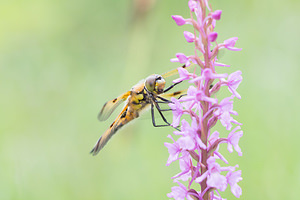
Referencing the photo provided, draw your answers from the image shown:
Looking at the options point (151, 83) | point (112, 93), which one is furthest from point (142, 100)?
point (112, 93)

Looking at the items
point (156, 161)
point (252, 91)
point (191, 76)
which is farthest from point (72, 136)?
point (191, 76)

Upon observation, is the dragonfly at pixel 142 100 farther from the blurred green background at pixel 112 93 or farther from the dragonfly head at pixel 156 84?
the blurred green background at pixel 112 93

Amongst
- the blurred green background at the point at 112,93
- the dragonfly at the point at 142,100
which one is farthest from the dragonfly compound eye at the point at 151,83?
the blurred green background at the point at 112,93

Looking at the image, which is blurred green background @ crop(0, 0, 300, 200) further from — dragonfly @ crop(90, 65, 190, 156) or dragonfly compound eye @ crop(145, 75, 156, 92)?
dragonfly compound eye @ crop(145, 75, 156, 92)

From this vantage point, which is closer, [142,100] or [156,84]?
[156,84]

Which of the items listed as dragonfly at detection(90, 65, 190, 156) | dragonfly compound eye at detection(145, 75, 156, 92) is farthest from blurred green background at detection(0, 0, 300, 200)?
dragonfly compound eye at detection(145, 75, 156, 92)

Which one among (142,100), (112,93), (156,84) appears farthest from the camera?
(112,93)

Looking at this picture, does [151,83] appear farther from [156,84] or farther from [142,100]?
[142,100]
